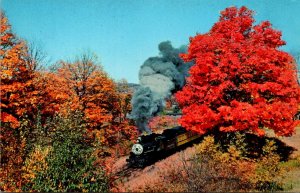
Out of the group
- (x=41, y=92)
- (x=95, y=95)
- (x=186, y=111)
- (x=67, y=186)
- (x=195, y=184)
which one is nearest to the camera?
(x=67, y=186)

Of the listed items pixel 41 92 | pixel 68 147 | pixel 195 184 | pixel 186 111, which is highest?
pixel 41 92

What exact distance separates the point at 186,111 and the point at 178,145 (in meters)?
5.17

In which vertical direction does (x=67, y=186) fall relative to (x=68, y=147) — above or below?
below

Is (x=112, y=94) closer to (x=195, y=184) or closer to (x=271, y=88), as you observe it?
(x=271, y=88)

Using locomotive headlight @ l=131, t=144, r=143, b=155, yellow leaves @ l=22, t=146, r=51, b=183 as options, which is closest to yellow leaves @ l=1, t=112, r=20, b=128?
locomotive headlight @ l=131, t=144, r=143, b=155

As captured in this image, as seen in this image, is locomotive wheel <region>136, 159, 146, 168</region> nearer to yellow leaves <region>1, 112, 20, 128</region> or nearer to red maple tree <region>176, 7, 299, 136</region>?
red maple tree <region>176, 7, 299, 136</region>

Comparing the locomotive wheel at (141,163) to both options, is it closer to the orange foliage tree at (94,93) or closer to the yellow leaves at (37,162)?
the orange foliage tree at (94,93)

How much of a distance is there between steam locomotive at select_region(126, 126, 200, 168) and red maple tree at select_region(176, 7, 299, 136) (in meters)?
3.76

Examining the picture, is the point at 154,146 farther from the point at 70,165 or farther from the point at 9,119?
the point at 70,165

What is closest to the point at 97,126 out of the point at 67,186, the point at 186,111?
the point at 186,111

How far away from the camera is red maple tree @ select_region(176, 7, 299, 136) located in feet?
79.1

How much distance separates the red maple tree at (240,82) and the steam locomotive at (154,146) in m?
3.76

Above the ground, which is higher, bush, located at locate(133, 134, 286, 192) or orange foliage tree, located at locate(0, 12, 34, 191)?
orange foliage tree, located at locate(0, 12, 34, 191)

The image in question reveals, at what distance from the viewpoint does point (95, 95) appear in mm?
36031
